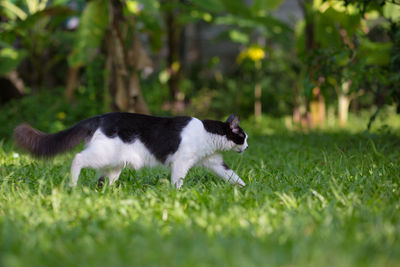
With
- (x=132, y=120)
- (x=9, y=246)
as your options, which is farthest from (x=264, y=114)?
(x=9, y=246)

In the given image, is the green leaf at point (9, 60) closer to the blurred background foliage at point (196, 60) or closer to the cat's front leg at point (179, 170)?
the blurred background foliage at point (196, 60)

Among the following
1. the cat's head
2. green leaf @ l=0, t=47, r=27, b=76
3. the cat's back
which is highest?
green leaf @ l=0, t=47, r=27, b=76

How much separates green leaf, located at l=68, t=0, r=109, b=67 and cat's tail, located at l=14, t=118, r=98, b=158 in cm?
346

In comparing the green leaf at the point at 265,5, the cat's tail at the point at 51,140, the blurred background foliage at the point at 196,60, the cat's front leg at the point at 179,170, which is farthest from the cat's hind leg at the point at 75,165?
the green leaf at the point at 265,5

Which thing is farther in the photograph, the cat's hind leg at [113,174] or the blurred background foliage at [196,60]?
the blurred background foliage at [196,60]

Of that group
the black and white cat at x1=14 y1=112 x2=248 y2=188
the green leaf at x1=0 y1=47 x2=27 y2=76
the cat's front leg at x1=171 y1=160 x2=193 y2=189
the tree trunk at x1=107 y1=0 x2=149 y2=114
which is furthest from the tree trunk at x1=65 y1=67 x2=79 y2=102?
the cat's front leg at x1=171 y1=160 x2=193 y2=189

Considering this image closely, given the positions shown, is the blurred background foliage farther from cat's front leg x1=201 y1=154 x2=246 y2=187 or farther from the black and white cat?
the black and white cat

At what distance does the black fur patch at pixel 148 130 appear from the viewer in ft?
10.7

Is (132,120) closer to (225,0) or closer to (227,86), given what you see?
(225,0)

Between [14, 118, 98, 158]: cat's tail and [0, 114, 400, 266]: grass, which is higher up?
[14, 118, 98, 158]: cat's tail

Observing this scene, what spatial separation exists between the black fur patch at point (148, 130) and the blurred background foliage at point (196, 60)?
6.53 ft

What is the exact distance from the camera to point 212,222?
228 centimetres

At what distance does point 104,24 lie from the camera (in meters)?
6.50

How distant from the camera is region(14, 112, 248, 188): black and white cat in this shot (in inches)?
127
